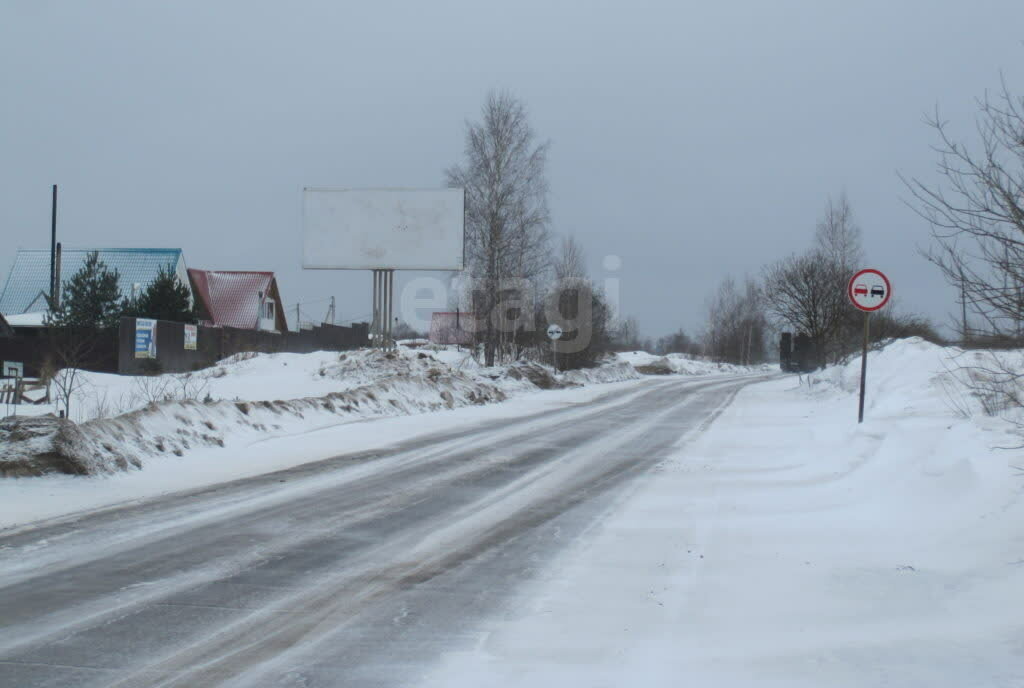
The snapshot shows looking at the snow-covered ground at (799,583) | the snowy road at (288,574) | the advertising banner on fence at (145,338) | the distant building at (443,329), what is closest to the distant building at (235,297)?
the distant building at (443,329)

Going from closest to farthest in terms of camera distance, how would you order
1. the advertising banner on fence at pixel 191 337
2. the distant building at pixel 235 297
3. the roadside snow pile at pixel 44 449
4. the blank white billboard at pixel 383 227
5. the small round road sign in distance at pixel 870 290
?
the roadside snow pile at pixel 44 449, the small round road sign in distance at pixel 870 290, the blank white billboard at pixel 383 227, the advertising banner on fence at pixel 191 337, the distant building at pixel 235 297

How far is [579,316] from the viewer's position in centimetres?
4275

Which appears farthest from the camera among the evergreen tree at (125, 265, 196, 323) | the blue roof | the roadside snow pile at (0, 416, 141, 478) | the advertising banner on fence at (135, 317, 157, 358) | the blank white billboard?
the blue roof

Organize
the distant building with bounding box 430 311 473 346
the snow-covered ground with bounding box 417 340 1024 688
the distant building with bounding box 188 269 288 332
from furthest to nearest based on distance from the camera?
the distant building with bounding box 430 311 473 346 → the distant building with bounding box 188 269 288 332 → the snow-covered ground with bounding box 417 340 1024 688

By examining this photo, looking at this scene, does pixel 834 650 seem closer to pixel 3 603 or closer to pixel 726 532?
pixel 726 532

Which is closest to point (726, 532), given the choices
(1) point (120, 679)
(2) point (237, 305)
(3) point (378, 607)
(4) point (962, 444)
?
(4) point (962, 444)

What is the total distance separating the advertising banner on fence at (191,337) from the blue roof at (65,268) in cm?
1468

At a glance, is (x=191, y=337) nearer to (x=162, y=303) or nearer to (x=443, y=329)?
(x=162, y=303)

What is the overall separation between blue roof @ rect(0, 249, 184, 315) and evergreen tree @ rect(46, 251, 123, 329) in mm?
13052

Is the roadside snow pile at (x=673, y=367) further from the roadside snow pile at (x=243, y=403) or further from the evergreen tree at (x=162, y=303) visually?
the evergreen tree at (x=162, y=303)

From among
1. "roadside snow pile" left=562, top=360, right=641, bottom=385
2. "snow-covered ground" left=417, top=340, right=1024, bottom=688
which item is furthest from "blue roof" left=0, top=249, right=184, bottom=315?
"snow-covered ground" left=417, top=340, right=1024, bottom=688

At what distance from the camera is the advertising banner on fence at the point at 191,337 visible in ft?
124

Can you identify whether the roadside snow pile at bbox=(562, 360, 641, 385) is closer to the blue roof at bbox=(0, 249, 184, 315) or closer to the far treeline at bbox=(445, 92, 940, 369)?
the far treeline at bbox=(445, 92, 940, 369)

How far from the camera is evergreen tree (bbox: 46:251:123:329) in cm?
3669
